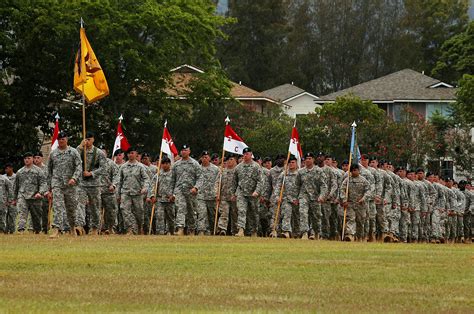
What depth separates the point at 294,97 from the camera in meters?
117

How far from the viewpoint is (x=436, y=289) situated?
1572 centimetres

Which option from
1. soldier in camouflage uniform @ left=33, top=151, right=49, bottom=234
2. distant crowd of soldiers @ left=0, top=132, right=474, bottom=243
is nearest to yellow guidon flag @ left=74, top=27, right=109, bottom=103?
distant crowd of soldiers @ left=0, top=132, right=474, bottom=243

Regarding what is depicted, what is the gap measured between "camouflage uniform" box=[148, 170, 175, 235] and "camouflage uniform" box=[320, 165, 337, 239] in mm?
3732

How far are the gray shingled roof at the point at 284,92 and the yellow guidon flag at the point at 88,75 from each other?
3299 inches

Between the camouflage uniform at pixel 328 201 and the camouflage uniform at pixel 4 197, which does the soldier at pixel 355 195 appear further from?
the camouflage uniform at pixel 4 197

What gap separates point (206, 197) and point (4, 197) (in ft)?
17.9

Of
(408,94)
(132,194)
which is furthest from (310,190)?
(408,94)

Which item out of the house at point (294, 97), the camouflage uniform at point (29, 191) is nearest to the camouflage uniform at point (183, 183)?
the camouflage uniform at point (29, 191)

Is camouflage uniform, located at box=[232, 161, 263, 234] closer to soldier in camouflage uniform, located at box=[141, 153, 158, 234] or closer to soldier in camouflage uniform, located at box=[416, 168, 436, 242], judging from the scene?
soldier in camouflage uniform, located at box=[141, 153, 158, 234]

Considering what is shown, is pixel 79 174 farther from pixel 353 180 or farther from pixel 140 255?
pixel 353 180

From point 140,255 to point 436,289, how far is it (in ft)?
20.0

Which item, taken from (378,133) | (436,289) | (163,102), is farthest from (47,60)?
(436,289)

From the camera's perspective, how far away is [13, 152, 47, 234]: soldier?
102ft

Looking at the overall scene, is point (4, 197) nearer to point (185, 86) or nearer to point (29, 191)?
point (29, 191)
